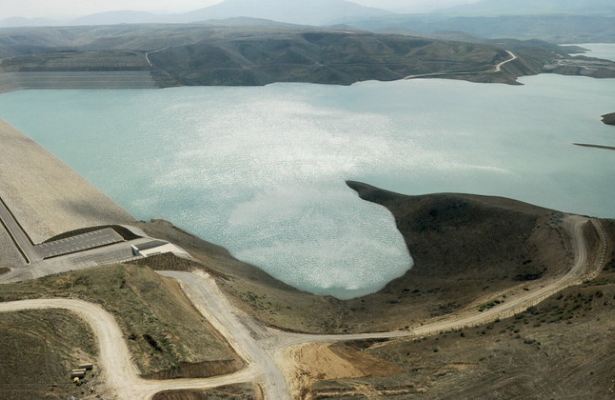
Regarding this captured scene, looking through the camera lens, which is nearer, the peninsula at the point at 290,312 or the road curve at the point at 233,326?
the peninsula at the point at 290,312

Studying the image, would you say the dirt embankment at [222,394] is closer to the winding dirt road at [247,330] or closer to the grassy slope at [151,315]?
the winding dirt road at [247,330]

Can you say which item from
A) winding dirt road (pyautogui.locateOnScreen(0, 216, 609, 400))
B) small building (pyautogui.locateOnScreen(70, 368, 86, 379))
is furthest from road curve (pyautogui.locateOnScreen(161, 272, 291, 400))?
small building (pyautogui.locateOnScreen(70, 368, 86, 379))

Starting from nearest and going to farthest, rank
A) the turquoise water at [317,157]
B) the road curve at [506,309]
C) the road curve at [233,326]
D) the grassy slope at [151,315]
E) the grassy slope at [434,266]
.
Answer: the grassy slope at [151,315] < the road curve at [233,326] < the road curve at [506,309] < the grassy slope at [434,266] < the turquoise water at [317,157]

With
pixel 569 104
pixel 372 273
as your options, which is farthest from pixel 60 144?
pixel 569 104

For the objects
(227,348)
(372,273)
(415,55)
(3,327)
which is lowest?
(372,273)

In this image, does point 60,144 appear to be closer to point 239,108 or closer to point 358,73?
point 239,108

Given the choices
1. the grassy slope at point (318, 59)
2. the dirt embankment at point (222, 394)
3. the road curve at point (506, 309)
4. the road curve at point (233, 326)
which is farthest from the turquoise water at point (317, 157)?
the grassy slope at point (318, 59)

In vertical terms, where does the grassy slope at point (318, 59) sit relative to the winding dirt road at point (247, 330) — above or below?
above
